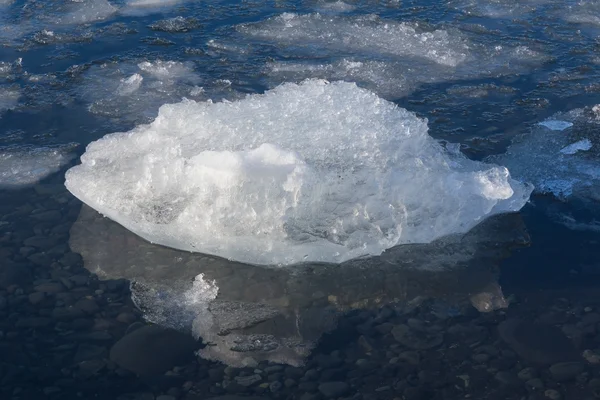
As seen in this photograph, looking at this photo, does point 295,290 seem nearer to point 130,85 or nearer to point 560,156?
point 560,156

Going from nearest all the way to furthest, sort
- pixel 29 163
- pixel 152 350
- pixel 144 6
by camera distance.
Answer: pixel 152 350 < pixel 29 163 < pixel 144 6

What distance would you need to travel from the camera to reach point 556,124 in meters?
4.81

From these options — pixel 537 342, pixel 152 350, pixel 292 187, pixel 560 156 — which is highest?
pixel 292 187

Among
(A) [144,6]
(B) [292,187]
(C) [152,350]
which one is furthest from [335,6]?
(C) [152,350]

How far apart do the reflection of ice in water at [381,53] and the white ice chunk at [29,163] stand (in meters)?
1.62

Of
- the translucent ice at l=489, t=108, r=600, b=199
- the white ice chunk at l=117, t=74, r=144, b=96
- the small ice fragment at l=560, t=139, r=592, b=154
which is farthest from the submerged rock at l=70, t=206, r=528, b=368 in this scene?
the white ice chunk at l=117, t=74, r=144, b=96

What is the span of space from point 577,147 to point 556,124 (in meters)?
0.28

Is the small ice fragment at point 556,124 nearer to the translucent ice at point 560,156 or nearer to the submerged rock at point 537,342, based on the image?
the translucent ice at point 560,156

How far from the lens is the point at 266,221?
363cm

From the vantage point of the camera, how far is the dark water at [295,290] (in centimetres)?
309

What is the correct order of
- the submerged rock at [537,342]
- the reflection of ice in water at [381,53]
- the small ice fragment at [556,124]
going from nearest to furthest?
the submerged rock at [537,342], the small ice fragment at [556,124], the reflection of ice in water at [381,53]

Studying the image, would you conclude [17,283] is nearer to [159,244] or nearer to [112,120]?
[159,244]

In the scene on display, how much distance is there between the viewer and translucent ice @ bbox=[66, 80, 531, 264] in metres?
3.64

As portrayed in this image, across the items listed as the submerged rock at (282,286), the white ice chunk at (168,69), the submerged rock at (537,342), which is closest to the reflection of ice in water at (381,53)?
the white ice chunk at (168,69)
